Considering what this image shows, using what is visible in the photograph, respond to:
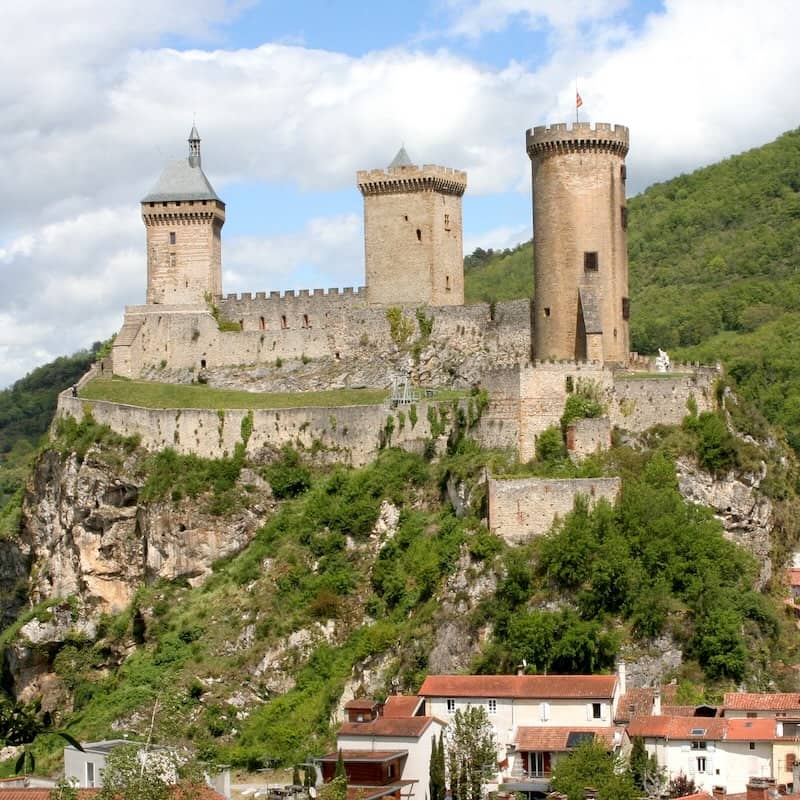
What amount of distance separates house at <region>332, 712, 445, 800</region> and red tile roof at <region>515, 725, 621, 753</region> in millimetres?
2352

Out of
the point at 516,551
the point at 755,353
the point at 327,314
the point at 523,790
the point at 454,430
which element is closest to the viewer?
the point at 523,790

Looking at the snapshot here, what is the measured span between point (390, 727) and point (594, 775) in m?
7.12

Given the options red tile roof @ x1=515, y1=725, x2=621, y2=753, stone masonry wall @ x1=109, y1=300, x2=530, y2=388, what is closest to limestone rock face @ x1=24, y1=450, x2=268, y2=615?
stone masonry wall @ x1=109, y1=300, x2=530, y2=388

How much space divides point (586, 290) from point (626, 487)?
1045 cm

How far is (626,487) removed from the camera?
6062 cm

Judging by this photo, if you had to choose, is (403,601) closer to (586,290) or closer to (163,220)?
(586,290)

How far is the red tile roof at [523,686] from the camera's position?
5597cm

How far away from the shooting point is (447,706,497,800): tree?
53.3 m

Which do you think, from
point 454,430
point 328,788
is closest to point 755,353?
point 454,430

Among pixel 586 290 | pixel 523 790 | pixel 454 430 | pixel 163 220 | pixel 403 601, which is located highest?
pixel 163 220

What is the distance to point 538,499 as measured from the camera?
198 ft

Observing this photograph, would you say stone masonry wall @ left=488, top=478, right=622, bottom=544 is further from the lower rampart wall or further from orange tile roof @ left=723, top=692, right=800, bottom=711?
orange tile roof @ left=723, top=692, right=800, bottom=711

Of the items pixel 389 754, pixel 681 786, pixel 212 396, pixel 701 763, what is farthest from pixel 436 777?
pixel 212 396

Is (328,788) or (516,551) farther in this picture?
(516,551)
